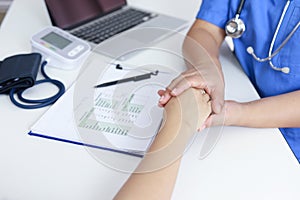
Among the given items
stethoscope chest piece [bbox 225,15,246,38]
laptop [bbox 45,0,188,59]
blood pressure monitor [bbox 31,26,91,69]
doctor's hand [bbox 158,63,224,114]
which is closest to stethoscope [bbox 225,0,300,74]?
stethoscope chest piece [bbox 225,15,246,38]

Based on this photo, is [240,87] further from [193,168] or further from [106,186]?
[106,186]

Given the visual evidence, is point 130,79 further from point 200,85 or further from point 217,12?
point 217,12

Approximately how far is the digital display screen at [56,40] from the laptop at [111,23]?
0.24ft

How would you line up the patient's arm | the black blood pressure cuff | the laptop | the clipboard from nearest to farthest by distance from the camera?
the patient's arm, the clipboard, the black blood pressure cuff, the laptop

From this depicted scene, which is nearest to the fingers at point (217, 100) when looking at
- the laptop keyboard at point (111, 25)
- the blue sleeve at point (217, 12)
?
the blue sleeve at point (217, 12)

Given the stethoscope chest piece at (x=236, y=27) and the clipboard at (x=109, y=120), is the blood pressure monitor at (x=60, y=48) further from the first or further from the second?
the stethoscope chest piece at (x=236, y=27)

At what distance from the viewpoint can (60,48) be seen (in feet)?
2.97

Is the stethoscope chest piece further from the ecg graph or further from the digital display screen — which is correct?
the digital display screen

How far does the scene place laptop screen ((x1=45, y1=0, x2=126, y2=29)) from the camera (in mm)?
995

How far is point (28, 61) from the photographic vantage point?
0.84m

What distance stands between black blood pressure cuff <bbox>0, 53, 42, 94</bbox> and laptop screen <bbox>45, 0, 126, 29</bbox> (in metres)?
0.18

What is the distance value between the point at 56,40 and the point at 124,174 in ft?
1.47

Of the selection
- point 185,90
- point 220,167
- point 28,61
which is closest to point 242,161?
point 220,167

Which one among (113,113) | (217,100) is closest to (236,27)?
(217,100)
